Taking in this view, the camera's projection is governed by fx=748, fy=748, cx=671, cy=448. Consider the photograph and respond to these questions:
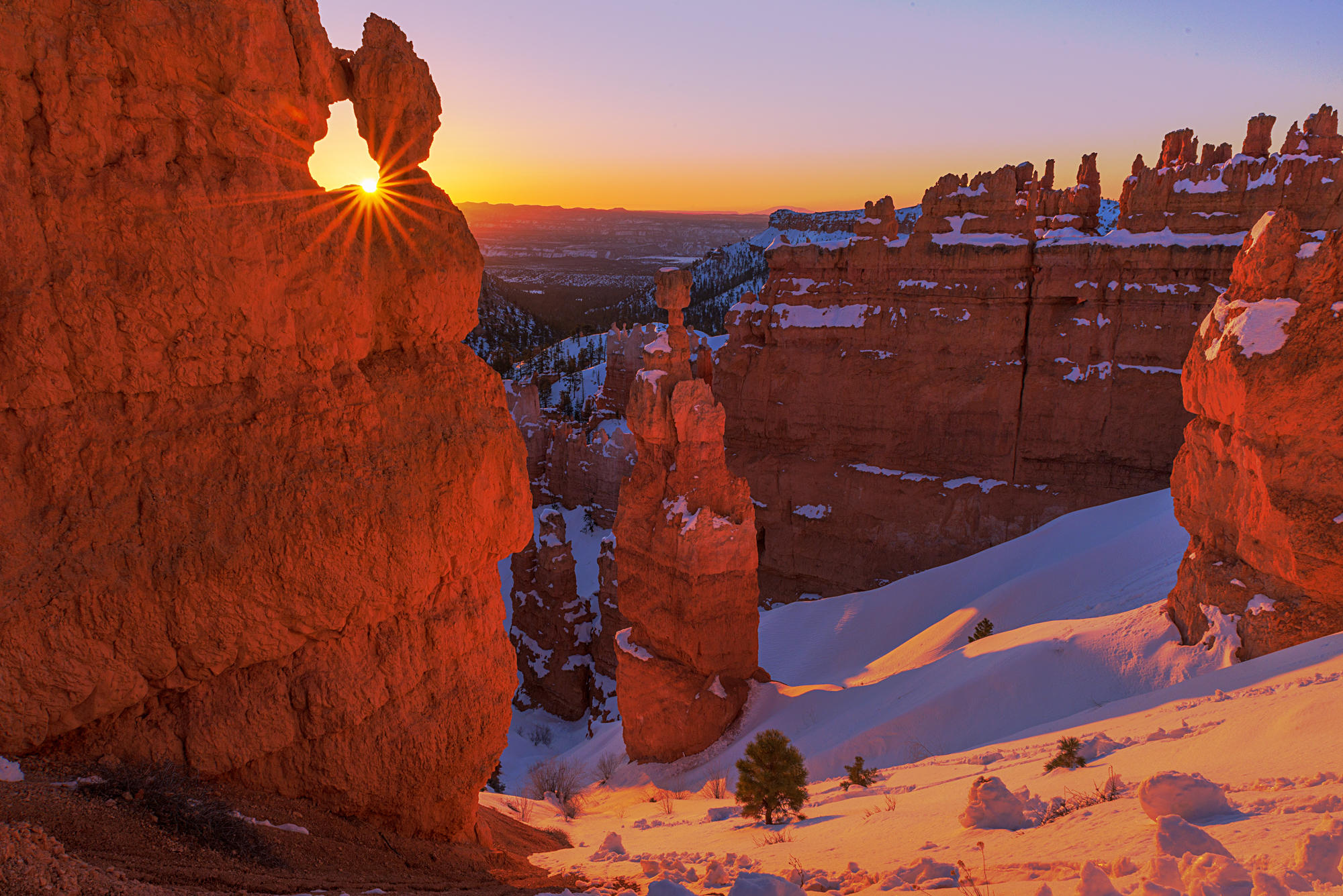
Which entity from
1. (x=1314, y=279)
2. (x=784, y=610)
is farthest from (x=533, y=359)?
(x=1314, y=279)

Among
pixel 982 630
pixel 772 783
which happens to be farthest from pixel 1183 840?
pixel 982 630

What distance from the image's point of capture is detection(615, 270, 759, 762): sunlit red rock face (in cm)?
1298

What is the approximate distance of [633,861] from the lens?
5.62 meters

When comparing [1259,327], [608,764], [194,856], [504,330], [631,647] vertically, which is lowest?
[608,764]

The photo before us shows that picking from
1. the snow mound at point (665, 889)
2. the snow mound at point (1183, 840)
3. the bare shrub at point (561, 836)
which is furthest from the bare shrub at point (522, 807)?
the snow mound at point (1183, 840)

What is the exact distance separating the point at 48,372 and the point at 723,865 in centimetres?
483

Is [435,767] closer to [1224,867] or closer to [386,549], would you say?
[386,549]

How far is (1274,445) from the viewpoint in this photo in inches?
316

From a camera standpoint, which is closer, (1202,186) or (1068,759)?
(1068,759)

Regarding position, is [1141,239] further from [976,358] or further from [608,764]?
[608,764]

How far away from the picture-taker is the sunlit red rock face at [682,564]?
1298 cm

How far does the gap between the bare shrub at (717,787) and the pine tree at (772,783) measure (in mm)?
2830

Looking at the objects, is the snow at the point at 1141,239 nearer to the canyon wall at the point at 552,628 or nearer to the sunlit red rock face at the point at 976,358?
the sunlit red rock face at the point at 976,358

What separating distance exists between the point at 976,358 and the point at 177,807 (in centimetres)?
2273
